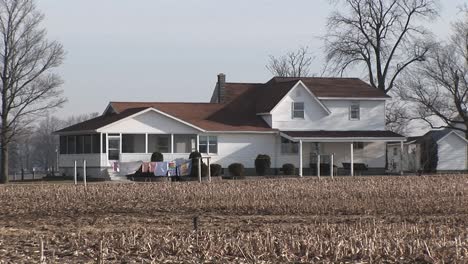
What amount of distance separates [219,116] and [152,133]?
7063 mm

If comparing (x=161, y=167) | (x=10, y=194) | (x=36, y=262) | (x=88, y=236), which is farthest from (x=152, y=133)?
(x=36, y=262)

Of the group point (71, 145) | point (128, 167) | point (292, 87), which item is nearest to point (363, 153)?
point (292, 87)

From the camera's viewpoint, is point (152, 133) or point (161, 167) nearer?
point (161, 167)

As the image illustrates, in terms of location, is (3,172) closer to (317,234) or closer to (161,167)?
(161,167)

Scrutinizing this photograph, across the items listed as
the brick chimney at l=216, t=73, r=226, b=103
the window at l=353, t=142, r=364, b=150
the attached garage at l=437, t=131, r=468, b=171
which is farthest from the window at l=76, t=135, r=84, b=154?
the attached garage at l=437, t=131, r=468, b=171

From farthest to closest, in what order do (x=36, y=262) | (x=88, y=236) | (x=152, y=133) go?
(x=152, y=133), (x=88, y=236), (x=36, y=262)

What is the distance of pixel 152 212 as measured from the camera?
2480cm

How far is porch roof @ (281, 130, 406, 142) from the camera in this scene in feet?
172

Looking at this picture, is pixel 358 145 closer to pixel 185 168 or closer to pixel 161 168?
pixel 185 168

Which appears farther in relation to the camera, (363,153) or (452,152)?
(452,152)

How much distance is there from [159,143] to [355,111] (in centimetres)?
1517

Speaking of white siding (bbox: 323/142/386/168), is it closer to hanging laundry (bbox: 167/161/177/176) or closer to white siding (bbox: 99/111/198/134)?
white siding (bbox: 99/111/198/134)

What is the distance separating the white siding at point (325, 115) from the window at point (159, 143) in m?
7.86

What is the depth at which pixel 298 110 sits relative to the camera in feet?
180
